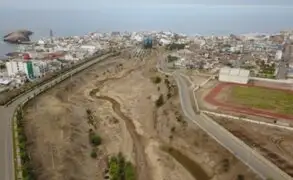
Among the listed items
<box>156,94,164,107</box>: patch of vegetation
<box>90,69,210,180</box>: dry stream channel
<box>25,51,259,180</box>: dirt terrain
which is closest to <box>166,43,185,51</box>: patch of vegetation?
<box>25,51,259,180</box>: dirt terrain

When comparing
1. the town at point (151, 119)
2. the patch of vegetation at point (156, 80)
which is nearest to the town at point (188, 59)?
the town at point (151, 119)

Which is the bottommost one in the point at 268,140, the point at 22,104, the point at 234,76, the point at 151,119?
the point at 151,119

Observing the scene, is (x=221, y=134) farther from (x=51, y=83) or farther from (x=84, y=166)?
(x=51, y=83)

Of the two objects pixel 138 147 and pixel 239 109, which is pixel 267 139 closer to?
pixel 239 109

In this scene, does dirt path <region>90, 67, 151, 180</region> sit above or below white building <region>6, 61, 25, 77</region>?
below

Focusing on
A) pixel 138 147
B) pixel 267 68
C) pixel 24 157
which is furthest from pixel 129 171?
pixel 267 68

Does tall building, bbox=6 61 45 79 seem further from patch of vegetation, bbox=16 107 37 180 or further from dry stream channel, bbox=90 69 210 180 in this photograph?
dry stream channel, bbox=90 69 210 180

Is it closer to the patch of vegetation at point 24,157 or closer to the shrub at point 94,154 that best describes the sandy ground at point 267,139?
the shrub at point 94,154
